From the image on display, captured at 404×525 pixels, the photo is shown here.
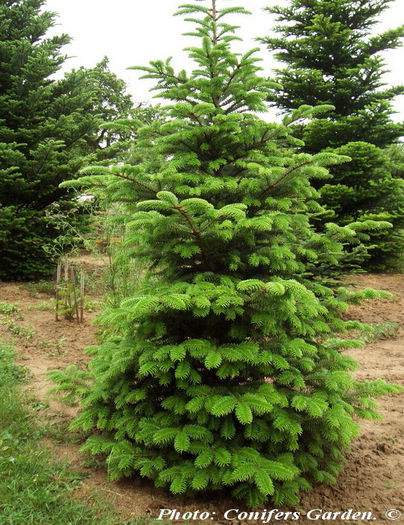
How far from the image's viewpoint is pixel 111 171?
2.69 meters

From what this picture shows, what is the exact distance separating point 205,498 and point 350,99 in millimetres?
9424

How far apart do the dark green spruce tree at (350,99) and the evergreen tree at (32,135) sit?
16.5ft

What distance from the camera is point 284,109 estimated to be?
10.5 metres

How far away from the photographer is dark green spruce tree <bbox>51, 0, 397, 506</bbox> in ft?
8.47

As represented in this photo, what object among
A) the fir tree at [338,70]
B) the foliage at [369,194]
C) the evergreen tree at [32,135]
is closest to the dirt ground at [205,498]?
the evergreen tree at [32,135]

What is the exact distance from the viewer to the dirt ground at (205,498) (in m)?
2.75

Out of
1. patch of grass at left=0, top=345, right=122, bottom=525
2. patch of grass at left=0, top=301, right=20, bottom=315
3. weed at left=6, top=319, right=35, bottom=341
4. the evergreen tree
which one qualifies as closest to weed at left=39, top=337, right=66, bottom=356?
weed at left=6, top=319, right=35, bottom=341

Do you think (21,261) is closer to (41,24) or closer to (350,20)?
(41,24)

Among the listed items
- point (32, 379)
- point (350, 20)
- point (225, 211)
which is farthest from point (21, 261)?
point (350, 20)

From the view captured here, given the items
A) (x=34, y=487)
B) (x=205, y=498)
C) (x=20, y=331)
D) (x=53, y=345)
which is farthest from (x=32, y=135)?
(x=205, y=498)

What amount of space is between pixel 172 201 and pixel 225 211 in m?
0.33

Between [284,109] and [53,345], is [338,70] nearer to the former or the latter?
Result: [284,109]

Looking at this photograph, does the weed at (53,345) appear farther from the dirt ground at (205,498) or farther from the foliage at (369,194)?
the foliage at (369,194)

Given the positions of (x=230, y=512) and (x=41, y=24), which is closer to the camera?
(x=230, y=512)
